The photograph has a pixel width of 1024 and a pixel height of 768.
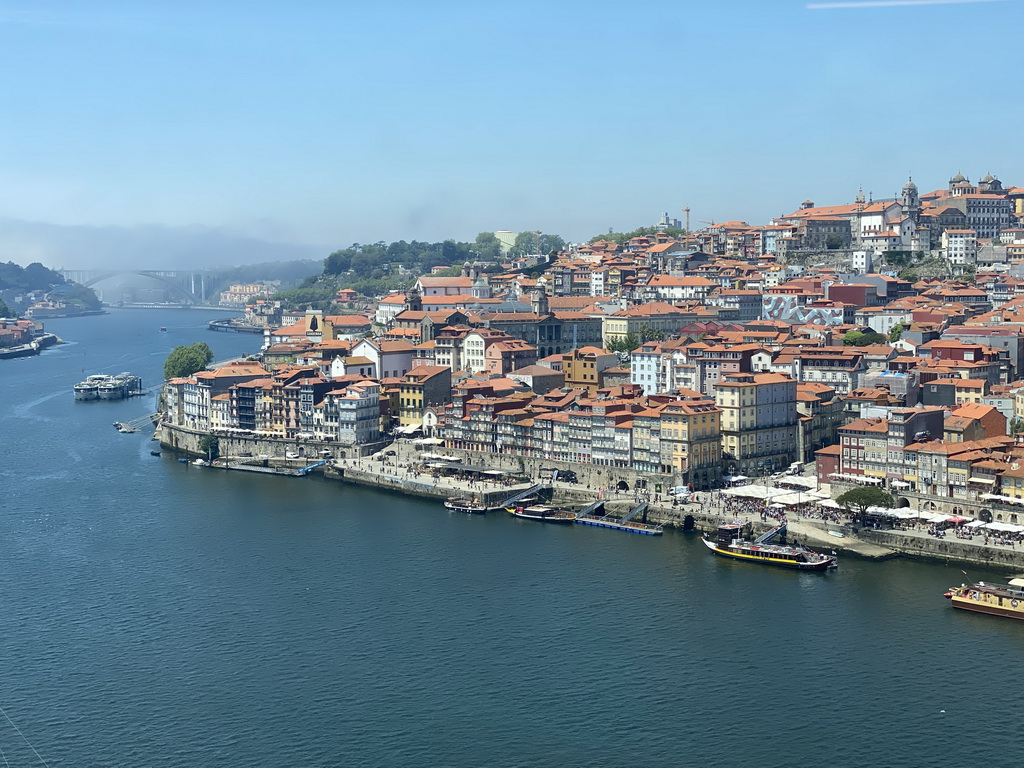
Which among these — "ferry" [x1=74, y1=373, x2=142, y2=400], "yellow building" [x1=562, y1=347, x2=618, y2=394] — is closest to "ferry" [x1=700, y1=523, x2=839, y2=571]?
"yellow building" [x1=562, y1=347, x2=618, y2=394]

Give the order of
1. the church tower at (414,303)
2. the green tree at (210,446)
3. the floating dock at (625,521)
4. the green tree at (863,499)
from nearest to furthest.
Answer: the green tree at (863,499) < the floating dock at (625,521) < the green tree at (210,446) < the church tower at (414,303)

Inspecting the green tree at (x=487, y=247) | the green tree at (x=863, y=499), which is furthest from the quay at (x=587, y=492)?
the green tree at (x=487, y=247)

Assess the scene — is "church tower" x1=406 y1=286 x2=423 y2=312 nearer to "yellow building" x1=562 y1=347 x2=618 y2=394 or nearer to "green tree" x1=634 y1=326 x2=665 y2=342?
"green tree" x1=634 y1=326 x2=665 y2=342

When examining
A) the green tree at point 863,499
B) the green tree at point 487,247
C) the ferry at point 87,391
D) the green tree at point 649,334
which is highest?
the green tree at point 487,247

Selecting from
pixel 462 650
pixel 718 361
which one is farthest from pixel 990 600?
pixel 718 361

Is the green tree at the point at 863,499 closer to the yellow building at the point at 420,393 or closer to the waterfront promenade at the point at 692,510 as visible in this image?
the waterfront promenade at the point at 692,510

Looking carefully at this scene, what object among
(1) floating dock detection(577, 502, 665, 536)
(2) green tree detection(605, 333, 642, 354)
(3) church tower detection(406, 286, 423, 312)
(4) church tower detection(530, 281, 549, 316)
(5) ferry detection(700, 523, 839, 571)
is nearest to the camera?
(5) ferry detection(700, 523, 839, 571)
